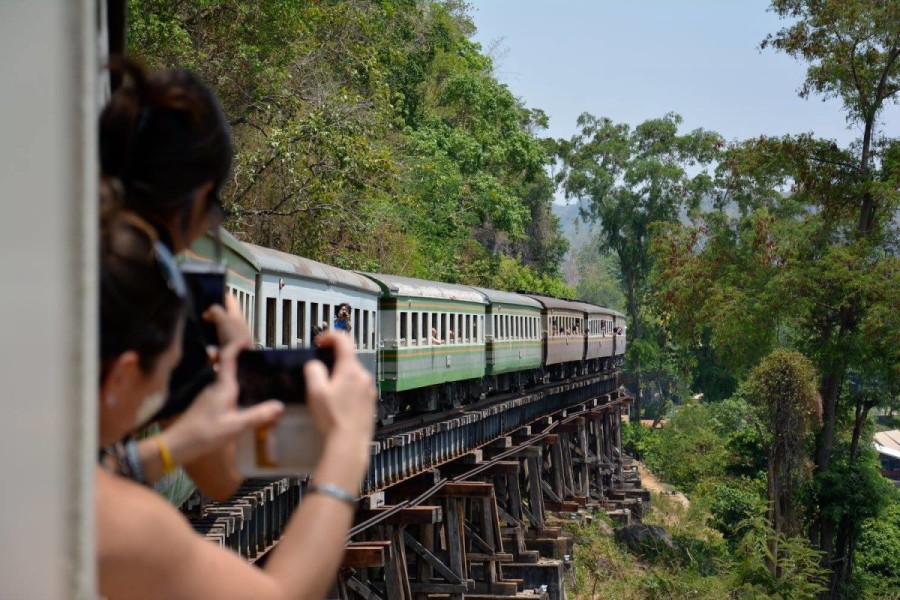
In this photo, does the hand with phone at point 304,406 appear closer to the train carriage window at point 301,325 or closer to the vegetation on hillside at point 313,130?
the train carriage window at point 301,325

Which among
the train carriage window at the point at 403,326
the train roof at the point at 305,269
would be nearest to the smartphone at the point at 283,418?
the train roof at the point at 305,269

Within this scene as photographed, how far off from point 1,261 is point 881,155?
1341 inches

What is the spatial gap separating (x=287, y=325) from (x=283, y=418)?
10.6 m

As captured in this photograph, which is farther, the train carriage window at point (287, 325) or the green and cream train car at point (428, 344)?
the green and cream train car at point (428, 344)

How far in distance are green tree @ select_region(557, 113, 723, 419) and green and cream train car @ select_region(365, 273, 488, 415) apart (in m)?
42.9

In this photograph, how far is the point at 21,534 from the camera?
3.44 feet

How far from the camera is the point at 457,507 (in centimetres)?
1895

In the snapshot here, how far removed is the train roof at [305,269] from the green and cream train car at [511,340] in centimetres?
792

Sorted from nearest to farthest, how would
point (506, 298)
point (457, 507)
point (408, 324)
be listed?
point (408, 324) < point (457, 507) < point (506, 298)

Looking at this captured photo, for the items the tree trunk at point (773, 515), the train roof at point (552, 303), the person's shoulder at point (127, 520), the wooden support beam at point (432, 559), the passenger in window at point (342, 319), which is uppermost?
the train roof at point (552, 303)

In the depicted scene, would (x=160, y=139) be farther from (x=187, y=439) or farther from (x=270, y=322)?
(x=270, y=322)

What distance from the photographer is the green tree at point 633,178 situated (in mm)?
65688

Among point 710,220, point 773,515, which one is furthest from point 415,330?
point 710,220

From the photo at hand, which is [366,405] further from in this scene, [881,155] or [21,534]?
[881,155]
